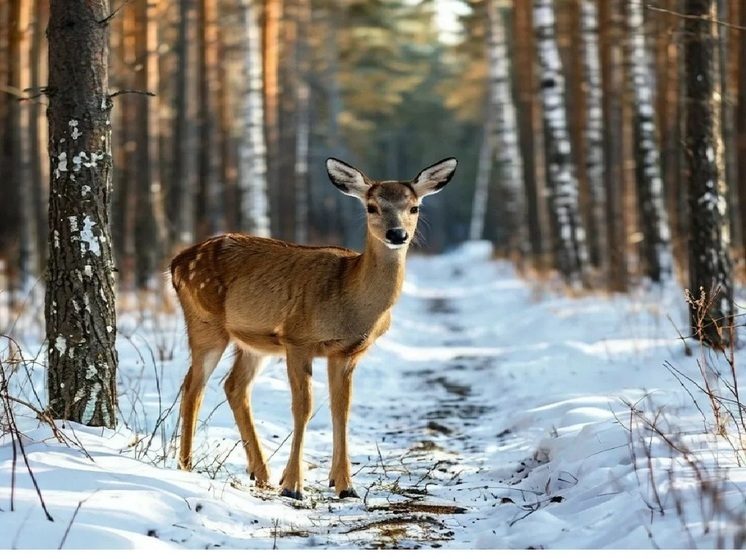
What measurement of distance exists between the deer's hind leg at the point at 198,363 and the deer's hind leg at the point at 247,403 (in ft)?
0.71

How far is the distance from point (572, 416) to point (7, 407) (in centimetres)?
449

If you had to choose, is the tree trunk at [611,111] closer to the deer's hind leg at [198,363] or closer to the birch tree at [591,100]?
the birch tree at [591,100]

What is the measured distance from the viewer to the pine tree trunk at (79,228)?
687cm

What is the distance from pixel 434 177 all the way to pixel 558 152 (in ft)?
39.0

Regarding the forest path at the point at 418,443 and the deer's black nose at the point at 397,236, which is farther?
the deer's black nose at the point at 397,236

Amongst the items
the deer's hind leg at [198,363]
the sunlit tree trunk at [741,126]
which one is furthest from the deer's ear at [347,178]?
the sunlit tree trunk at [741,126]

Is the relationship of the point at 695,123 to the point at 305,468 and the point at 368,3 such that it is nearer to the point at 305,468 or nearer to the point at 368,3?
the point at 305,468

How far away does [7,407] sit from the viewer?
5949 millimetres

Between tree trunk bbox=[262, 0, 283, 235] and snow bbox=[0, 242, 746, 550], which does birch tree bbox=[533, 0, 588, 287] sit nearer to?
snow bbox=[0, 242, 746, 550]

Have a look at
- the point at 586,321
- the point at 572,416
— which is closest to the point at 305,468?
the point at 572,416

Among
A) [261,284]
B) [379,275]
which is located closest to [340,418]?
[379,275]

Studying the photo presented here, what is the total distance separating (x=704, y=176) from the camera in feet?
34.6

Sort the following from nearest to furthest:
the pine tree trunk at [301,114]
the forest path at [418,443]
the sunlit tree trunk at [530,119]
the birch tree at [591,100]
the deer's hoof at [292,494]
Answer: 1. the forest path at [418,443]
2. the deer's hoof at [292,494]
3. the birch tree at [591,100]
4. the sunlit tree trunk at [530,119]
5. the pine tree trunk at [301,114]

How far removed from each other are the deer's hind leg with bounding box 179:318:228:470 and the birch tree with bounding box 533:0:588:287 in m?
12.5
